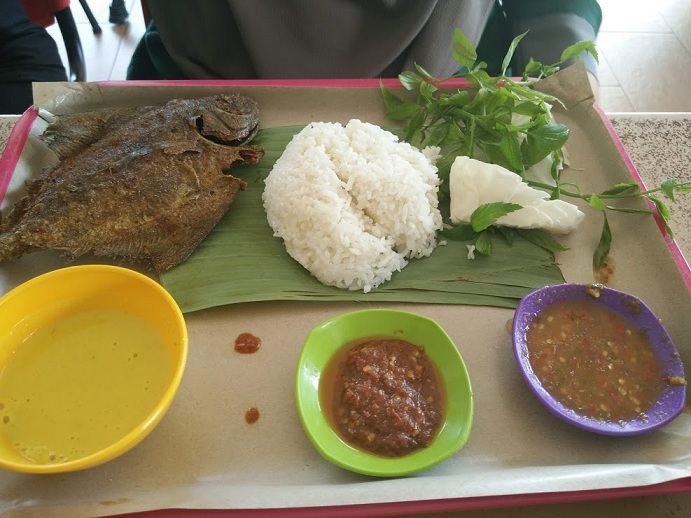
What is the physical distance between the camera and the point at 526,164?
7.34ft

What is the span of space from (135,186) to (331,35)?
1.14 m

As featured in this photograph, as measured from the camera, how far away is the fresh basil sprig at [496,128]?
2.11m

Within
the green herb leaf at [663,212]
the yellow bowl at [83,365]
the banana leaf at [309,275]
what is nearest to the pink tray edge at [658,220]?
the green herb leaf at [663,212]

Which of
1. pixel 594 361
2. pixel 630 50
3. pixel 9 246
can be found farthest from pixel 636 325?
pixel 630 50

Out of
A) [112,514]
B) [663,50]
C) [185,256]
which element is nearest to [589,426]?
[112,514]

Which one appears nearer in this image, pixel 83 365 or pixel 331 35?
pixel 83 365

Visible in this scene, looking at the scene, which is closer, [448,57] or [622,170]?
[622,170]

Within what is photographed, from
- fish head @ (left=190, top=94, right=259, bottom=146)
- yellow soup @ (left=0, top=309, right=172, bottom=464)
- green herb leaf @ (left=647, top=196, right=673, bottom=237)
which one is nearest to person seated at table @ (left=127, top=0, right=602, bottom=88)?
fish head @ (left=190, top=94, right=259, bottom=146)

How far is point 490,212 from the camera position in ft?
6.61

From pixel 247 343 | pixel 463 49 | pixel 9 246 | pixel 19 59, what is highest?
pixel 463 49

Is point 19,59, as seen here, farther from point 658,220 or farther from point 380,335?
point 658,220

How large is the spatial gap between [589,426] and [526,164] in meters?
1.11

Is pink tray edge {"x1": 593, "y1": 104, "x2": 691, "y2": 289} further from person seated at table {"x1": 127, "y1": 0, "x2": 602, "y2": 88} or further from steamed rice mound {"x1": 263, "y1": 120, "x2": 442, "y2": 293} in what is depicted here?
steamed rice mound {"x1": 263, "y1": 120, "x2": 442, "y2": 293}

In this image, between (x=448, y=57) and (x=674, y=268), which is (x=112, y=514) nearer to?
(x=674, y=268)
